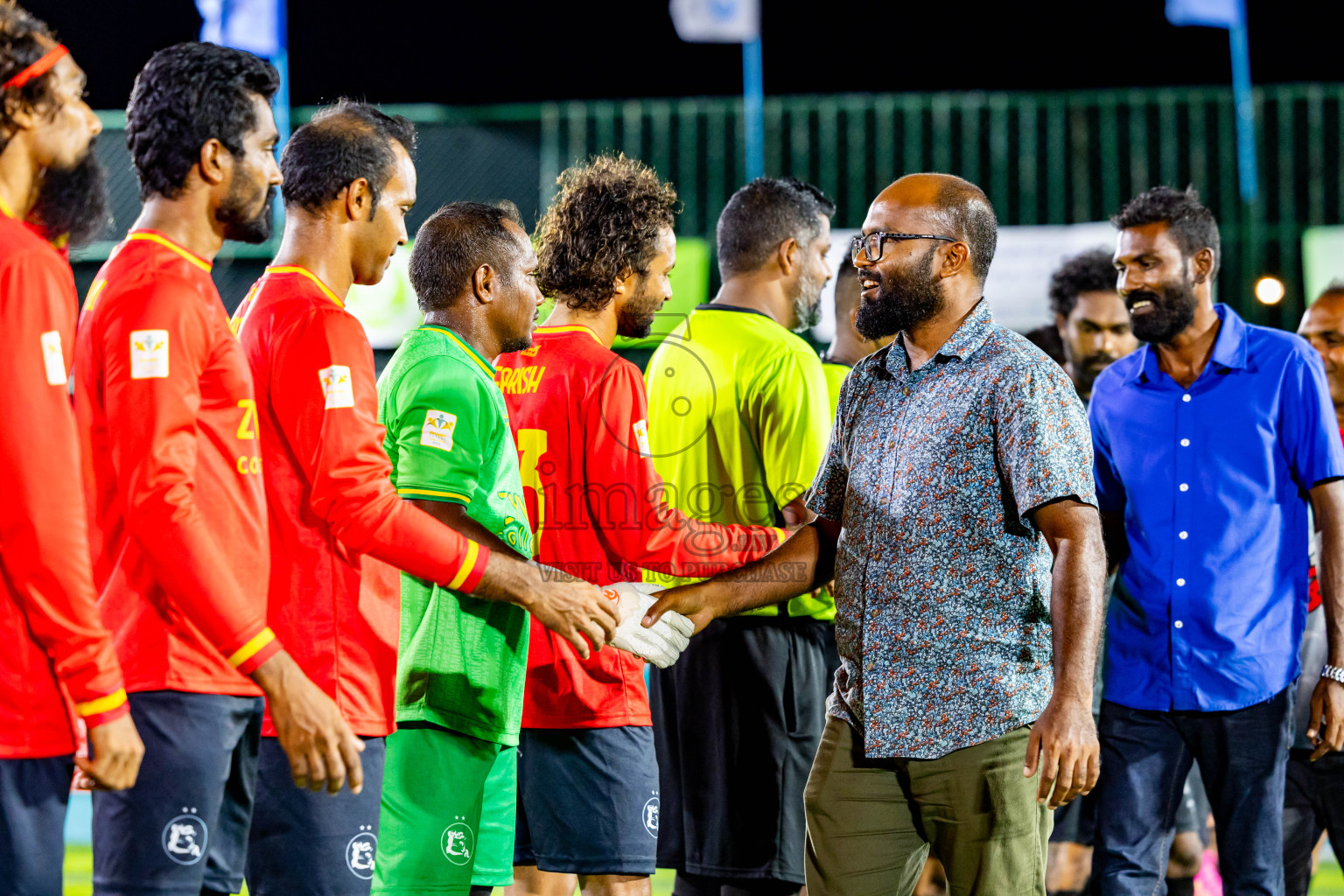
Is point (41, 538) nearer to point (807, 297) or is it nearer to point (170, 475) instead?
point (170, 475)

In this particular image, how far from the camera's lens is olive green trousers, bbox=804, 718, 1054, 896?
10.9ft

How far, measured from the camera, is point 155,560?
271 cm

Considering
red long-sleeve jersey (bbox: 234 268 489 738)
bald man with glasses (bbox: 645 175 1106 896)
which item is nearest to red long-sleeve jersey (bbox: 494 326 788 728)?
bald man with glasses (bbox: 645 175 1106 896)

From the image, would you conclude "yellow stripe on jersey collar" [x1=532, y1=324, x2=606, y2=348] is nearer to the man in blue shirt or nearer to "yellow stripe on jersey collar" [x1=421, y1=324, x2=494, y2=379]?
"yellow stripe on jersey collar" [x1=421, y1=324, x2=494, y2=379]

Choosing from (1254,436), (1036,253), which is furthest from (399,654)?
(1036,253)

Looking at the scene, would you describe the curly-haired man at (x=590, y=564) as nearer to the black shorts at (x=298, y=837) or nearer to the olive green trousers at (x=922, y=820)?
the olive green trousers at (x=922, y=820)

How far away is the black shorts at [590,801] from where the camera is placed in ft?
13.3

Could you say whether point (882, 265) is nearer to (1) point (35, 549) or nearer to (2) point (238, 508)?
(2) point (238, 508)

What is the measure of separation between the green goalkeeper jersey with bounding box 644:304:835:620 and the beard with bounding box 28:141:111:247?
2279mm

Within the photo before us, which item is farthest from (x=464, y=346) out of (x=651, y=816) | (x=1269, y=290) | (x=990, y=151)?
(x=1269, y=290)

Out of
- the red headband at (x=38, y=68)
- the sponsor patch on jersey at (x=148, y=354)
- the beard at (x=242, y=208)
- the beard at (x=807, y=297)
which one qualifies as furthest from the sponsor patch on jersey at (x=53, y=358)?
the beard at (x=807, y=297)

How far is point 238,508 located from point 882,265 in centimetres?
175

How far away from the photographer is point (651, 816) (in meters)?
4.16

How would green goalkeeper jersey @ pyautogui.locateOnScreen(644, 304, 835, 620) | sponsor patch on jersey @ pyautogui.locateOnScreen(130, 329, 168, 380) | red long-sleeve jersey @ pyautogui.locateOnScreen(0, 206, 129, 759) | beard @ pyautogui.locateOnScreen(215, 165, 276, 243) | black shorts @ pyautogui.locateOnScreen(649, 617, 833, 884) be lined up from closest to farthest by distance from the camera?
1. red long-sleeve jersey @ pyautogui.locateOnScreen(0, 206, 129, 759)
2. sponsor patch on jersey @ pyautogui.locateOnScreen(130, 329, 168, 380)
3. beard @ pyautogui.locateOnScreen(215, 165, 276, 243)
4. black shorts @ pyautogui.locateOnScreen(649, 617, 833, 884)
5. green goalkeeper jersey @ pyautogui.locateOnScreen(644, 304, 835, 620)
